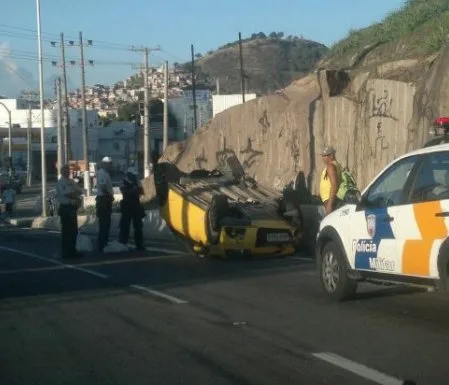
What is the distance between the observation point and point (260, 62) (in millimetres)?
151375

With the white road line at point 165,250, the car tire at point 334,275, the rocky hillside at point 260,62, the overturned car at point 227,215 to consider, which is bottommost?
the white road line at point 165,250

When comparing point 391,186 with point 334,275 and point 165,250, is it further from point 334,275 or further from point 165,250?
point 165,250

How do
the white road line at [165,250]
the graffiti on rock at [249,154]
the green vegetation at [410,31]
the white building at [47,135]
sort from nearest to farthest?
the white road line at [165,250]
the green vegetation at [410,31]
the graffiti on rock at [249,154]
the white building at [47,135]

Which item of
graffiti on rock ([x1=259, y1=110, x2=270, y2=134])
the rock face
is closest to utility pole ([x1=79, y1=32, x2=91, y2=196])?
the rock face

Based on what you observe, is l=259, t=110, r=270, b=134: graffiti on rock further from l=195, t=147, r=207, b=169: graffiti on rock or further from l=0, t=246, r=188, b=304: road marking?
l=0, t=246, r=188, b=304: road marking

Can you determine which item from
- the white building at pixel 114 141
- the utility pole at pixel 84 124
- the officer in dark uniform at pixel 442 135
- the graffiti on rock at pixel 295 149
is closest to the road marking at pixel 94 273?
the officer in dark uniform at pixel 442 135

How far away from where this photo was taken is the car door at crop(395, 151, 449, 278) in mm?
8734

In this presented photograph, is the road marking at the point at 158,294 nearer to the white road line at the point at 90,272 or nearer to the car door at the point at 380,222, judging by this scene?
the white road line at the point at 90,272

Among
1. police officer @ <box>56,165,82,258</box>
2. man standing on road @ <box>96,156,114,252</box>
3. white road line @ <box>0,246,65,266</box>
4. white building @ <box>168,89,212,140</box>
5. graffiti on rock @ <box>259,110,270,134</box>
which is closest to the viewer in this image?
white road line @ <box>0,246,65,266</box>

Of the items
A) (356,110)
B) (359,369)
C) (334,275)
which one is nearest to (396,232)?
(334,275)

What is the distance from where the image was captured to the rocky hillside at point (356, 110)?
69.2ft

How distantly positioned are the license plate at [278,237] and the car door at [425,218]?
6192 millimetres

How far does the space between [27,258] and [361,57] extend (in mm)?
13498

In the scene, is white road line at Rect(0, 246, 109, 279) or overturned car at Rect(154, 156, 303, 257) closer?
white road line at Rect(0, 246, 109, 279)
